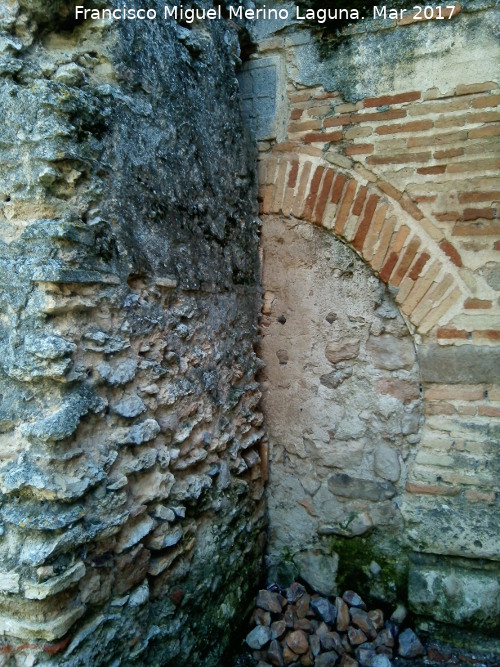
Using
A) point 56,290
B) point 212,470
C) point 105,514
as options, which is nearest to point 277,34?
point 56,290

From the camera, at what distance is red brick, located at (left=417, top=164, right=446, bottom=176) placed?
2.53 metres

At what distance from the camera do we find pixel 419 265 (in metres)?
2.58

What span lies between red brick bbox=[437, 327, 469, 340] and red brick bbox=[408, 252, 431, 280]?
0.28 m

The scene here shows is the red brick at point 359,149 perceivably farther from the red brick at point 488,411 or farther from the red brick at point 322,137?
the red brick at point 488,411

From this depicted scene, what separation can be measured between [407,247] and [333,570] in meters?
1.74

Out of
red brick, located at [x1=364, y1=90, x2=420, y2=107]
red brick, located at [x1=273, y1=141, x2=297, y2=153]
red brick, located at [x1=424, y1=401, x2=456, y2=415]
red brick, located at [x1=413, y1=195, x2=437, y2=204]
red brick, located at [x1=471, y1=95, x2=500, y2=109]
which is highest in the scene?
red brick, located at [x1=364, y1=90, x2=420, y2=107]

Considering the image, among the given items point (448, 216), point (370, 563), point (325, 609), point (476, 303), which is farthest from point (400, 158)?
point (325, 609)

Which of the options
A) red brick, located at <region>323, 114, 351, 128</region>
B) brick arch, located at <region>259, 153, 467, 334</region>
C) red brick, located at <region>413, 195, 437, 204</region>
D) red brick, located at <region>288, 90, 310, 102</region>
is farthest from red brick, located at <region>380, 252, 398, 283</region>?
red brick, located at <region>288, 90, 310, 102</region>

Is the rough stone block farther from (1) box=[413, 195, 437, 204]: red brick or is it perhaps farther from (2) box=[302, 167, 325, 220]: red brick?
(2) box=[302, 167, 325, 220]: red brick

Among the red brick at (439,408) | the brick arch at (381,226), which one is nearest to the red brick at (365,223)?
the brick arch at (381,226)

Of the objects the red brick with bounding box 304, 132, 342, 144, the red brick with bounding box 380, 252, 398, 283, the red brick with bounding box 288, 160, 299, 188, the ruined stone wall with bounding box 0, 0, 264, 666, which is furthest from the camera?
the red brick with bounding box 288, 160, 299, 188

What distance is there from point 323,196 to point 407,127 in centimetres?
51

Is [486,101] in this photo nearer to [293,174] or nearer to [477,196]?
[477,196]

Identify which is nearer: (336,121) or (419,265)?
(419,265)
